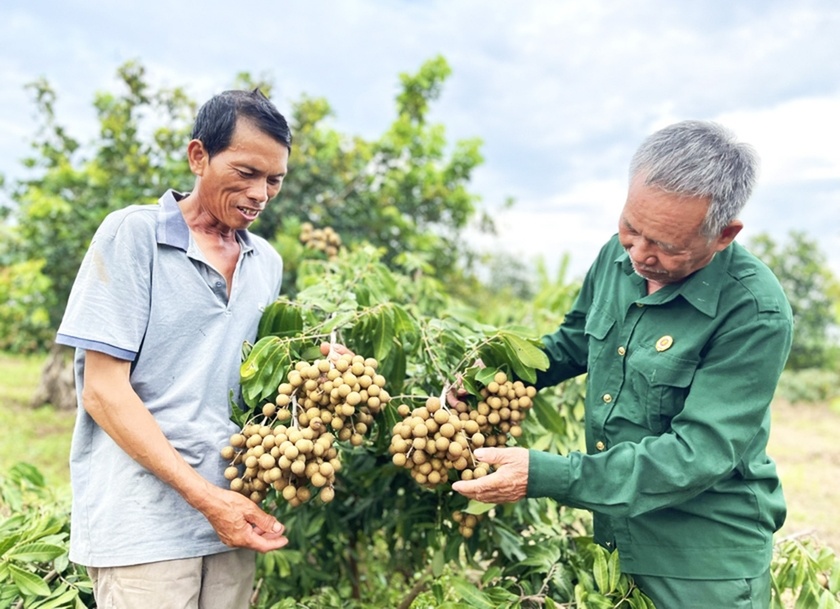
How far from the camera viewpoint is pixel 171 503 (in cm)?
174

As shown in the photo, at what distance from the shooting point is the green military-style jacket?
1584 millimetres

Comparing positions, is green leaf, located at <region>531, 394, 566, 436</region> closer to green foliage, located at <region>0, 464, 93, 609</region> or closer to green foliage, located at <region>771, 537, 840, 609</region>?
green foliage, located at <region>771, 537, 840, 609</region>

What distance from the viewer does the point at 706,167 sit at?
1.51 meters

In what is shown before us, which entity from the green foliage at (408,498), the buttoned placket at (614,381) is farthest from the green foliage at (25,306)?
the buttoned placket at (614,381)

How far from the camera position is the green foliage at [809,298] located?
1270 centimetres

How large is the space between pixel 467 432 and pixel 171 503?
0.77 meters

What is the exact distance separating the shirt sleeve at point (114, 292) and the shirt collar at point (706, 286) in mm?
1288

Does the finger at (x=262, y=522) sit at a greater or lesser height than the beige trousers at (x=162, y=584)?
greater

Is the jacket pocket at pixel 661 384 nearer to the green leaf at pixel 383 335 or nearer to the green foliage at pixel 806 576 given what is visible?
the green leaf at pixel 383 335

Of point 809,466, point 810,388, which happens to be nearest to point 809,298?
point 810,388

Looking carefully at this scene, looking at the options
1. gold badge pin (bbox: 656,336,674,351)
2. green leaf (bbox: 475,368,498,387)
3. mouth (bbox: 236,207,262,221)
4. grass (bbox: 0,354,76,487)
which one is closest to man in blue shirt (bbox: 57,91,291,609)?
mouth (bbox: 236,207,262,221)

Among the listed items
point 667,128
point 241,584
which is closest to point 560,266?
point 667,128

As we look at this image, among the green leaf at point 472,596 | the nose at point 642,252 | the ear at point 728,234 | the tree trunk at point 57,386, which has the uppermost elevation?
the ear at point 728,234

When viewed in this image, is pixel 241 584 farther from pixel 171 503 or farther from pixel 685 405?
pixel 685 405
